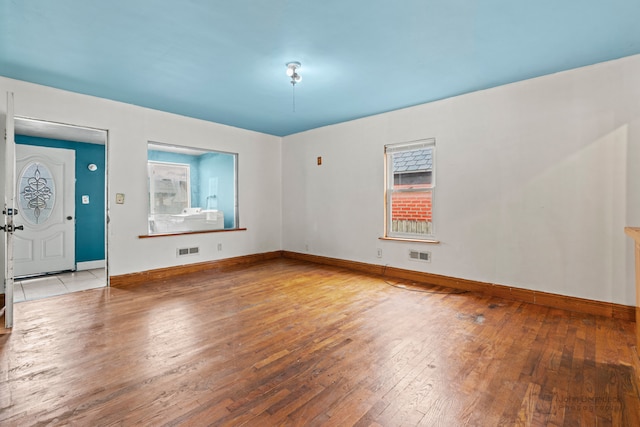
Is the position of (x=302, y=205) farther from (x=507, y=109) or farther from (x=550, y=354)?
(x=550, y=354)

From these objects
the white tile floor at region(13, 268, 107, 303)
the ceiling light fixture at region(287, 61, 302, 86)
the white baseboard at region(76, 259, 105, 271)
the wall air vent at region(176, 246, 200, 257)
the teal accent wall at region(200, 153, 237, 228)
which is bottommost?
the white tile floor at region(13, 268, 107, 303)

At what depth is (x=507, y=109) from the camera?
3.69 m

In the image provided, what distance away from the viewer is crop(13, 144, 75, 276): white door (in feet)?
16.3

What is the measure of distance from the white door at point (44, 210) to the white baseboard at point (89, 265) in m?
0.11

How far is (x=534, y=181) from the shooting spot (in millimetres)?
3512

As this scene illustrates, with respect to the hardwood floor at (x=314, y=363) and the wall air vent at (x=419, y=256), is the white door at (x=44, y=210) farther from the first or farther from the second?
the wall air vent at (x=419, y=256)

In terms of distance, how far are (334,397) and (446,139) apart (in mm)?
3626

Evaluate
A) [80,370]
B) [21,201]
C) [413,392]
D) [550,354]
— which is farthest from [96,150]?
[550,354]

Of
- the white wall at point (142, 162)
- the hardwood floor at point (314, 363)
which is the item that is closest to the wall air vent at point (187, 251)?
the white wall at point (142, 162)

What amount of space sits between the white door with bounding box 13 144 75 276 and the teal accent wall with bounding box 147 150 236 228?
83.6 inches

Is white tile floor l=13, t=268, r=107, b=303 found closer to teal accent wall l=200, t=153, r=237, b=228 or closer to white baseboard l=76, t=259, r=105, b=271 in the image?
white baseboard l=76, t=259, r=105, b=271

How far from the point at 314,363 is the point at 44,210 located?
5712 millimetres

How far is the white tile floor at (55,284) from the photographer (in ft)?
13.1

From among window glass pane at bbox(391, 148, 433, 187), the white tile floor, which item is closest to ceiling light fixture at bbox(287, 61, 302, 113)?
window glass pane at bbox(391, 148, 433, 187)
